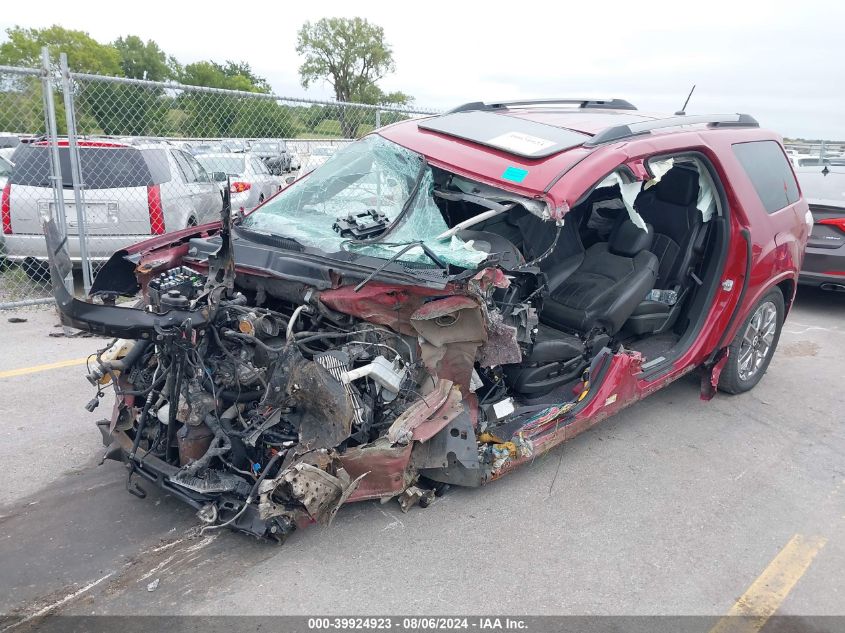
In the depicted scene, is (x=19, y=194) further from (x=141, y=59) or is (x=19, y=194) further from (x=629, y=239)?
(x=141, y=59)

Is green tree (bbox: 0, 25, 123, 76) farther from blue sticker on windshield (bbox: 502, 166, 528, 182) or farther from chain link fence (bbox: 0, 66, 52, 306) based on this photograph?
blue sticker on windshield (bbox: 502, 166, 528, 182)

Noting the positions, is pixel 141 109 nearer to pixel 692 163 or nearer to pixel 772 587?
pixel 692 163

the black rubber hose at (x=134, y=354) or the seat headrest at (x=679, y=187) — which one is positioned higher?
the seat headrest at (x=679, y=187)

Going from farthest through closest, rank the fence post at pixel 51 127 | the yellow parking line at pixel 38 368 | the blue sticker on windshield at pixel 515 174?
1. the fence post at pixel 51 127
2. the yellow parking line at pixel 38 368
3. the blue sticker on windshield at pixel 515 174

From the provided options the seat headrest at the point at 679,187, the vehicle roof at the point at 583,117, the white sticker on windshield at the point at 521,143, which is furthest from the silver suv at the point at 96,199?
the seat headrest at the point at 679,187

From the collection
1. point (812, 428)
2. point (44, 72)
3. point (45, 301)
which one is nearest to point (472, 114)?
point (812, 428)

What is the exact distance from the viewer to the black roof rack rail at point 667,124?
388 centimetres

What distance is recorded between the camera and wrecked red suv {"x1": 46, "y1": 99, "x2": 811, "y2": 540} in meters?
3.12

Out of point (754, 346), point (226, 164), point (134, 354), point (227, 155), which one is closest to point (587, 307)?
point (754, 346)

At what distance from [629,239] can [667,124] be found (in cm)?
89

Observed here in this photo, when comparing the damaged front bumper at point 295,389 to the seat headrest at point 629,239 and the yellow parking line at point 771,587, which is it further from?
the seat headrest at point 629,239

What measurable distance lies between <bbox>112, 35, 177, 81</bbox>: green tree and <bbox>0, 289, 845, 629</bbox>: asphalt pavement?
69914mm

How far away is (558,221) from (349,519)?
6.06 ft

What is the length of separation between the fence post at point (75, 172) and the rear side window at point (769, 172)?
5.89m
